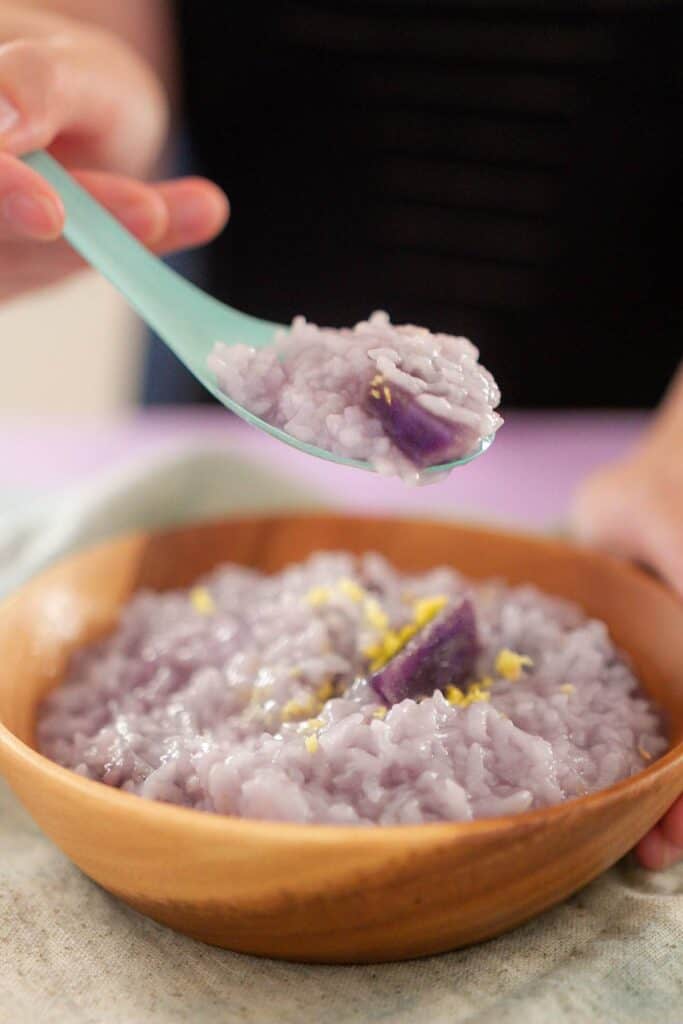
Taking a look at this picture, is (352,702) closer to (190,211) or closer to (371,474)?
(190,211)

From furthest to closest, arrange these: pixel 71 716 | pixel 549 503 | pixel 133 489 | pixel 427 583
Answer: pixel 549 503 → pixel 133 489 → pixel 427 583 → pixel 71 716

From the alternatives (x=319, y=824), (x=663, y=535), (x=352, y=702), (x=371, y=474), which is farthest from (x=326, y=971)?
(x=371, y=474)

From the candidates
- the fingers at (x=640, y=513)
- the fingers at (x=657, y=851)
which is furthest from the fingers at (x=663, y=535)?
the fingers at (x=657, y=851)

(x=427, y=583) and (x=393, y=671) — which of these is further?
(x=427, y=583)

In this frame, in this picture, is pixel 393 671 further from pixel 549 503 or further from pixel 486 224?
pixel 486 224

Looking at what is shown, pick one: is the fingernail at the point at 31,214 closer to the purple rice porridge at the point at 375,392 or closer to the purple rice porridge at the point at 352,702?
the purple rice porridge at the point at 375,392

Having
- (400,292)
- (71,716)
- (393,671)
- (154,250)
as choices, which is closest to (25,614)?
(71,716)
